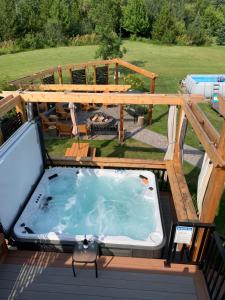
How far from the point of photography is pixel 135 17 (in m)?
38.5

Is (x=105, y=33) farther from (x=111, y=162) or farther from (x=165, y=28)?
(x=165, y=28)

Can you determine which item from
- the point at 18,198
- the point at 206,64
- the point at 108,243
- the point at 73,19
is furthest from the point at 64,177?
the point at 73,19

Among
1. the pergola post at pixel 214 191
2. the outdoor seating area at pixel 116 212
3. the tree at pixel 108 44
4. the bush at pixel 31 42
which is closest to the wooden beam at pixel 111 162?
the outdoor seating area at pixel 116 212

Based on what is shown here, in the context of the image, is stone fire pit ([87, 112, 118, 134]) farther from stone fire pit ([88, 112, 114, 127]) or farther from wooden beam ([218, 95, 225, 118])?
wooden beam ([218, 95, 225, 118])

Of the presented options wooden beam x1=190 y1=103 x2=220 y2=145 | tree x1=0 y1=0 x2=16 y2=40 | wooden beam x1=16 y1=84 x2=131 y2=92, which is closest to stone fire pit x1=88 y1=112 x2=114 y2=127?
wooden beam x1=16 y1=84 x2=131 y2=92

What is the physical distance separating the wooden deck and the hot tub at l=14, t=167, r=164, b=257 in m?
0.43

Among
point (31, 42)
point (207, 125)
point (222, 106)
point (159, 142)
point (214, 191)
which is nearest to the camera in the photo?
point (222, 106)

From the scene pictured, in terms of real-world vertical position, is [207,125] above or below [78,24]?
below

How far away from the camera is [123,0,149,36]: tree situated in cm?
3806

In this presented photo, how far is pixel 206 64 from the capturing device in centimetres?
2577

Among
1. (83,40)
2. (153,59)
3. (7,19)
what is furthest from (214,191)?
(7,19)

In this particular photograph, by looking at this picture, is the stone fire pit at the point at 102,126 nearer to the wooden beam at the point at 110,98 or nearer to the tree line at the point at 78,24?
the wooden beam at the point at 110,98

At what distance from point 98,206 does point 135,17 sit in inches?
1533

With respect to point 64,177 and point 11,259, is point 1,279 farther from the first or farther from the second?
point 64,177
